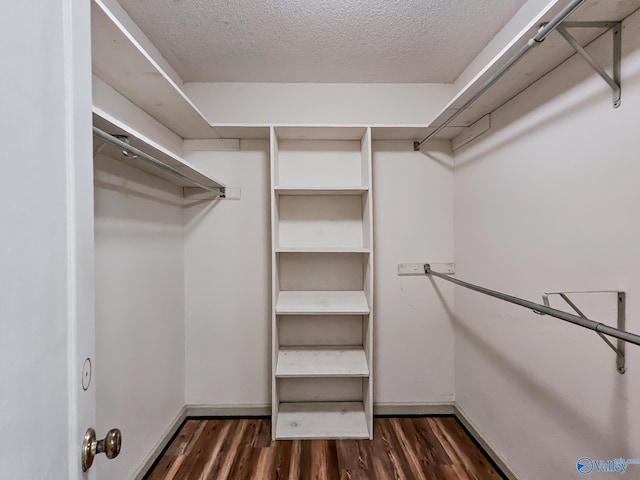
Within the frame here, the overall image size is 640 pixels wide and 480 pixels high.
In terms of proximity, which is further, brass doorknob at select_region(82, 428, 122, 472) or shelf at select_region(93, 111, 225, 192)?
shelf at select_region(93, 111, 225, 192)

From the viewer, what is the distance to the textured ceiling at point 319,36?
150cm

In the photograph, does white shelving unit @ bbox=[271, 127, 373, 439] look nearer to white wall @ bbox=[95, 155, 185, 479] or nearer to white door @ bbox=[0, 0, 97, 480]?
white wall @ bbox=[95, 155, 185, 479]

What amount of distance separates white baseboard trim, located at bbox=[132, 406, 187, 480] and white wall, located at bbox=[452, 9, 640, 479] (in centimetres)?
200

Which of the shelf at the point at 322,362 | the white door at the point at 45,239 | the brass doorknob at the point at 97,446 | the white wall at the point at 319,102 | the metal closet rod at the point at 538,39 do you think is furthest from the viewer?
the white wall at the point at 319,102

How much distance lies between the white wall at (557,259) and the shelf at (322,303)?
77 cm

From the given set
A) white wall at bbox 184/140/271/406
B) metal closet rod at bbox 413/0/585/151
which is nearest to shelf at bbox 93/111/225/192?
white wall at bbox 184/140/271/406

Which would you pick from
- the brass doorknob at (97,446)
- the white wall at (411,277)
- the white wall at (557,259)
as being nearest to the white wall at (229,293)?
the white wall at (411,277)

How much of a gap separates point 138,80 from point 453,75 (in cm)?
200

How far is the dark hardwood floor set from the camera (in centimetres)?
167

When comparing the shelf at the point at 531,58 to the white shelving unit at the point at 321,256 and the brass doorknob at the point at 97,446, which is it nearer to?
the white shelving unit at the point at 321,256

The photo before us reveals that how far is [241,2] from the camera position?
57.3 inches

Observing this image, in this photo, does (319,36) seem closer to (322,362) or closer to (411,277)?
(411,277)

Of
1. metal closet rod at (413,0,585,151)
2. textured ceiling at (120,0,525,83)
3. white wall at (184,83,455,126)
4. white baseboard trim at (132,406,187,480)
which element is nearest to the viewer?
metal closet rod at (413,0,585,151)

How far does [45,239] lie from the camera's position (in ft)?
1.69
